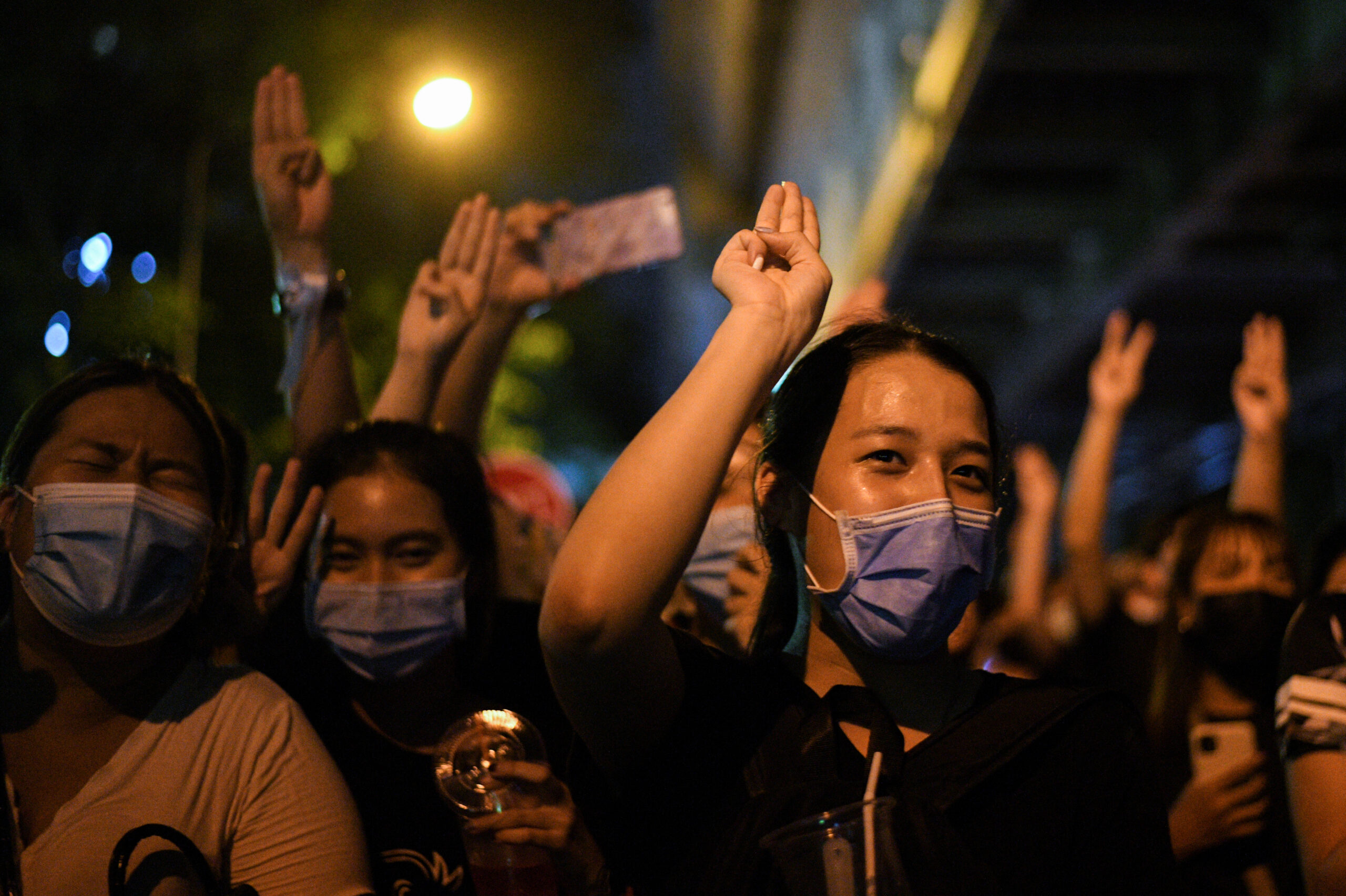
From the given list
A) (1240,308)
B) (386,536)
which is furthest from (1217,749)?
(1240,308)

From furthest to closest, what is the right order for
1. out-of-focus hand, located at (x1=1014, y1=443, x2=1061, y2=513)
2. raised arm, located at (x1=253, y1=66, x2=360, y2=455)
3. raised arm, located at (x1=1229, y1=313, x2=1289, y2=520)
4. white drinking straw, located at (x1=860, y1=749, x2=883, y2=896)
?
out-of-focus hand, located at (x1=1014, y1=443, x2=1061, y2=513), raised arm, located at (x1=1229, y1=313, x2=1289, y2=520), raised arm, located at (x1=253, y1=66, x2=360, y2=455), white drinking straw, located at (x1=860, y1=749, x2=883, y2=896)

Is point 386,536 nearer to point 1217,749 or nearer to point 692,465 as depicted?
point 692,465

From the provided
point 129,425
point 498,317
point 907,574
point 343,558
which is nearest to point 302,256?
point 498,317

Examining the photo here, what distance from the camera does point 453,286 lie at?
12.3 feet

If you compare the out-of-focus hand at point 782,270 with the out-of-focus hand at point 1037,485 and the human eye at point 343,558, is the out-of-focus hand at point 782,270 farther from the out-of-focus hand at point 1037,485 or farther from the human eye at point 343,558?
the out-of-focus hand at point 1037,485

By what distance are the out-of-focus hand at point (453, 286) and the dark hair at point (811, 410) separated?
1573 mm

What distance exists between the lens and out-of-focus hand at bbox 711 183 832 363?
1888mm

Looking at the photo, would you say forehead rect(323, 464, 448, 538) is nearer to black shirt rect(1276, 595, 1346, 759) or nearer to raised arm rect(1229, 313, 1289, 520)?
black shirt rect(1276, 595, 1346, 759)

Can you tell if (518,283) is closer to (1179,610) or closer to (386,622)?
(386,622)

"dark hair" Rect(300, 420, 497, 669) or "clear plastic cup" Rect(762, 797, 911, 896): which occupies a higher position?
"dark hair" Rect(300, 420, 497, 669)

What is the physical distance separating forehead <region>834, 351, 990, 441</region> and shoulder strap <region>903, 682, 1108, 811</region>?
456 millimetres

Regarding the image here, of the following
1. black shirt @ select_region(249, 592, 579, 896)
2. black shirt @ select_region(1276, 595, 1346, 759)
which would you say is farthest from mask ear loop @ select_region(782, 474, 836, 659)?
black shirt @ select_region(1276, 595, 1346, 759)

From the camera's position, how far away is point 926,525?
2051 millimetres

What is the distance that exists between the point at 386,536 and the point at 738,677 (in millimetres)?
1249
